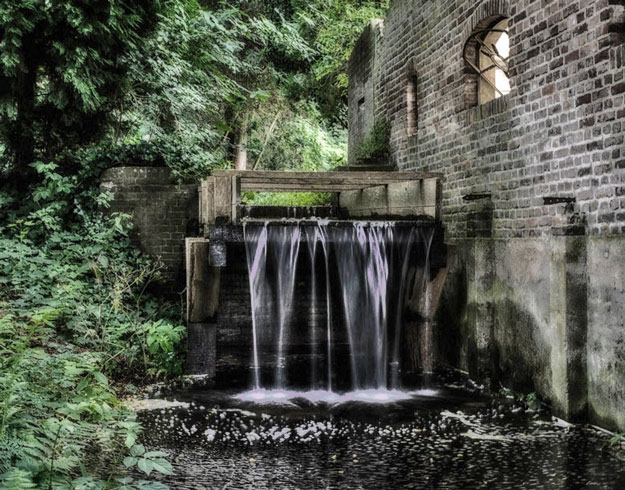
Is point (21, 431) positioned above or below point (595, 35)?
below

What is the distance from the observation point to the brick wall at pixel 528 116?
6.23 metres

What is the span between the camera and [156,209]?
35.8ft

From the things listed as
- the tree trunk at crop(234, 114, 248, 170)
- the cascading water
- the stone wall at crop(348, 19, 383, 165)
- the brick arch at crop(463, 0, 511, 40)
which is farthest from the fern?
the tree trunk at crop(234, 114, 248, 170)

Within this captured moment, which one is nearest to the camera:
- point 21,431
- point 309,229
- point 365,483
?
point 21,431

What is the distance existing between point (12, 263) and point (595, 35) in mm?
8025

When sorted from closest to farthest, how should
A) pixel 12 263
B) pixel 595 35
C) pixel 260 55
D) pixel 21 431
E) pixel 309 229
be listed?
pixel 21 431, pixel 595 35, pixel 309 229, pixel 12 263, pixel 260 55

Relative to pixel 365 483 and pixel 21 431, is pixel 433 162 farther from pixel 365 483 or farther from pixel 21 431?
pixel 21 431

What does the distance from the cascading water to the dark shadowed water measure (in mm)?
1198

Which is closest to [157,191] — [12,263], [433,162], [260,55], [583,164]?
[12,263]

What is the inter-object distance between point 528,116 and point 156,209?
6.00 metres

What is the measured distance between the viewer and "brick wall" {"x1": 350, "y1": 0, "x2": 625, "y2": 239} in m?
6.23

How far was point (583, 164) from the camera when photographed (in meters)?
6.59

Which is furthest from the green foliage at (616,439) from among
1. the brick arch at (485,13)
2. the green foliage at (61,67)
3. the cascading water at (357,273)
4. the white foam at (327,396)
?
the green foliage at (61,67)

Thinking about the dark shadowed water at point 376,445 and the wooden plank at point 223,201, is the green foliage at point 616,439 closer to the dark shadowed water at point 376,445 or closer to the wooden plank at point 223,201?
the dark shadowed water at point 376,445
